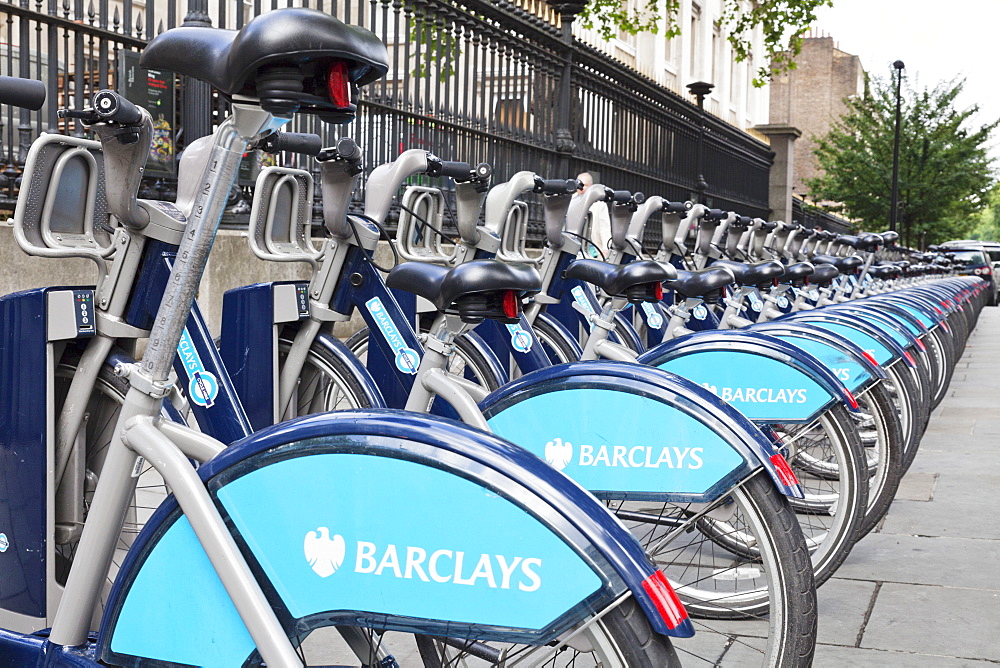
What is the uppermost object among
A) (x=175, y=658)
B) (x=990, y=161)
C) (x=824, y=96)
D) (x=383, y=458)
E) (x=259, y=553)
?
(x=824, y=96)

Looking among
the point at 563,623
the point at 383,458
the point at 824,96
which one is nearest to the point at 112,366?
the point at 383,458

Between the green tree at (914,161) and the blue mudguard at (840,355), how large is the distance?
25.7 metres

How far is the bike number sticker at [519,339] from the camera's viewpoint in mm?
4270

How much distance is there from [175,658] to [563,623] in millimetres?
586

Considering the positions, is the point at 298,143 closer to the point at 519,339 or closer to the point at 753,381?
the point at 519,339

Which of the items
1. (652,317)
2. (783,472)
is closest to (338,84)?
(783,472)

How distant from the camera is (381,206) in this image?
12.1ft

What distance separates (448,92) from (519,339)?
4833mm

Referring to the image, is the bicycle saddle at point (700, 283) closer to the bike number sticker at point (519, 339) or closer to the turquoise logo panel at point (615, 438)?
the bike number sticker at point (519, 339)

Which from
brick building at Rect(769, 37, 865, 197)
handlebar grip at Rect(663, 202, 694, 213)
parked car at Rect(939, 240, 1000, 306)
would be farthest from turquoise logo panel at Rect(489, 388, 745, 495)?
brick building at Rect(769, 37, 865, 197)

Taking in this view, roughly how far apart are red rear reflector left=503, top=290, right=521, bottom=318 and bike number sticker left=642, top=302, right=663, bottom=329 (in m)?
2.97

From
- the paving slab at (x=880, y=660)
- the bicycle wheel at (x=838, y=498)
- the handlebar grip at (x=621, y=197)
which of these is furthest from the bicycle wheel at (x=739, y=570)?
the handlebar grip at (x=621, y=197)

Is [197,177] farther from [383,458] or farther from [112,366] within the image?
[383,458]

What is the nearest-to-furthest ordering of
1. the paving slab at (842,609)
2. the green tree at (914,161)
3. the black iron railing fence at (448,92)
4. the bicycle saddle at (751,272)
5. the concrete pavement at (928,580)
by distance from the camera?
the concrete pavement at (928,580) < the paving slab at (842,609) < the bicycle saddle at (751,272) < the black iron railing fence at (448,92) < the green tree at (914,161)
